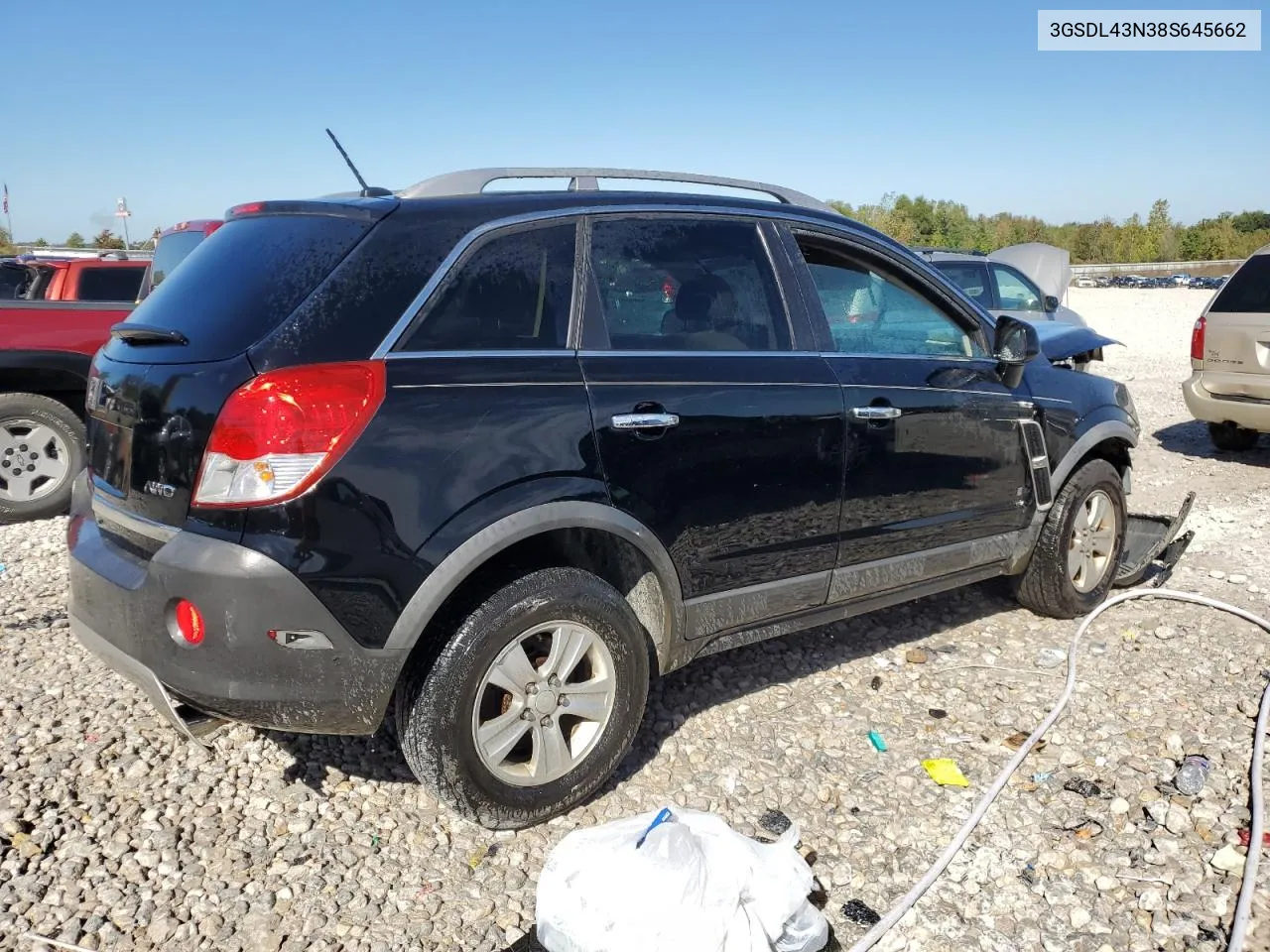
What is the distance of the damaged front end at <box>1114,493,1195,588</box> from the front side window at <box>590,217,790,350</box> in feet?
9.22

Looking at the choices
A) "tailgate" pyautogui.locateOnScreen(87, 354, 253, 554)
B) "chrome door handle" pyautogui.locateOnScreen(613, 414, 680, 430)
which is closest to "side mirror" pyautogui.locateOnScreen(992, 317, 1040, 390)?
"chrome door handle" pyautogui.locateOnScreen(613, 414, 680, 430)

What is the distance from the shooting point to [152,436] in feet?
9.21

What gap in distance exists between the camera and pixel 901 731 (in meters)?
3.84

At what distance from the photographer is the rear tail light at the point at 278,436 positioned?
2598 mm

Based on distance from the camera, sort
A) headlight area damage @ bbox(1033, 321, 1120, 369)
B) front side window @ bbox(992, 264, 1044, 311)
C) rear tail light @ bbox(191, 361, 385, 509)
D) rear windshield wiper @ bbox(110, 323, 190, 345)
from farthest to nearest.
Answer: front side window @ bbox(992, 264, 1044, 311) → headlight area damage @ bbox(1033, 321, 1120, 369) → rear windshield wiper @ bbox(110, 323, 190, 345) → rear tail light @ bbox(191, 361, 385, 509)

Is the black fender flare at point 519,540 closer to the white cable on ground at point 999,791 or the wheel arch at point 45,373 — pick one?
the white cable on ground at point 999,791

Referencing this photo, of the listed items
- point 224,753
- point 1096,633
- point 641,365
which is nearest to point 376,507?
point 641,365

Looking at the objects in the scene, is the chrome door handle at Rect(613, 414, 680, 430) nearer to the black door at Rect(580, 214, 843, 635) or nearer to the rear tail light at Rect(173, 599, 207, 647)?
the black door at Rect(580, 214, 843, 635)

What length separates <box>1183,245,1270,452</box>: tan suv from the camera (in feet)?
27.6

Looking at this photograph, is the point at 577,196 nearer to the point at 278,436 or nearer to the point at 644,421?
the point at 644,421

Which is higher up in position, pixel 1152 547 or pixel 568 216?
pixel 568 216

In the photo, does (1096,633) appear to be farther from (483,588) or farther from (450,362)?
(450,362)

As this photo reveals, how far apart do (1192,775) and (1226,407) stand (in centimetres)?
629

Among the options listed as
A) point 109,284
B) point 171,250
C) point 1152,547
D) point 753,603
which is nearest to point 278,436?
point 753,603
